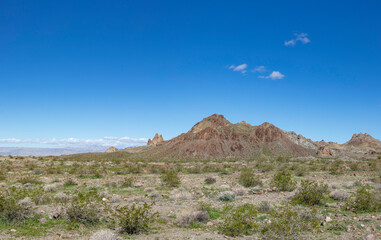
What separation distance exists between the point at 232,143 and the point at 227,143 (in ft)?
7.12

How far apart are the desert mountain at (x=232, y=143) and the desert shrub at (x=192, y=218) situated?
85921 mm

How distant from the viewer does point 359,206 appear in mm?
11984

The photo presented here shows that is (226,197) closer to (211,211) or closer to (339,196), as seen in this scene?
(211,211)

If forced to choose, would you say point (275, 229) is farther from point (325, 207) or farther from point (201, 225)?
point (325, 207)

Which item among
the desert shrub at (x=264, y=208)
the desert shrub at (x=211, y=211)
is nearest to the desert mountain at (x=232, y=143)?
the desert shrub at (x=211, y=211)

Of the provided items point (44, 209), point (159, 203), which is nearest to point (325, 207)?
point (159, 203)

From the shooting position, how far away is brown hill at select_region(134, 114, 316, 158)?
100125mm

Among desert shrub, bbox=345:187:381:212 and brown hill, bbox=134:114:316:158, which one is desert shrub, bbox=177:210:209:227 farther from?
brown hill, bbox=134:114:316:158

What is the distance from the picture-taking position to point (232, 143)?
10725cm

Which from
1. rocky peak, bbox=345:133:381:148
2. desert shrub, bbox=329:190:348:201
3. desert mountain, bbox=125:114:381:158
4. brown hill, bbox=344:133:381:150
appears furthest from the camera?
rocky peak, bbox=345:133:381:148

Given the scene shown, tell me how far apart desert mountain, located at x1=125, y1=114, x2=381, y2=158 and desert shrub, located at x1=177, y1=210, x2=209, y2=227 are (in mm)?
85921

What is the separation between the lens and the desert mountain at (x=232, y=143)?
10044 centimetres

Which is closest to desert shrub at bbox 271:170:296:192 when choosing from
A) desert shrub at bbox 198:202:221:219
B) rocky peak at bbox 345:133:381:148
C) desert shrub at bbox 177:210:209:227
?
desert shrub at bbox 198:202:221:219

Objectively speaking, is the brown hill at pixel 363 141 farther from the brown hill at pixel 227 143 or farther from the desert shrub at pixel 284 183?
the desert shrub at pixel 284 183
